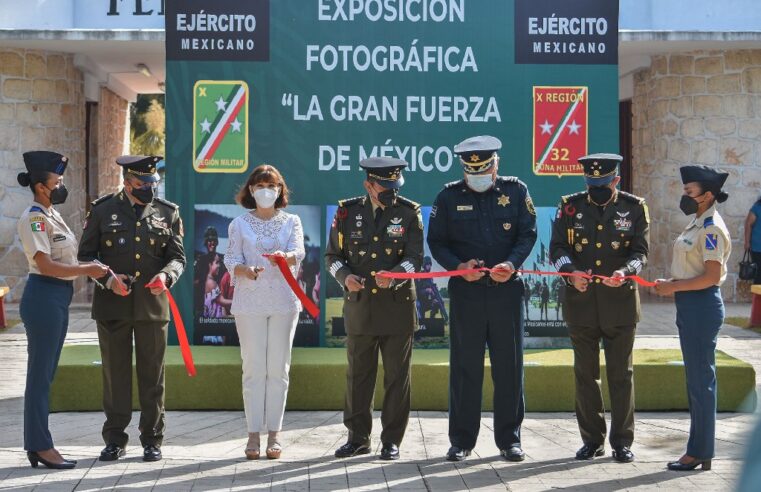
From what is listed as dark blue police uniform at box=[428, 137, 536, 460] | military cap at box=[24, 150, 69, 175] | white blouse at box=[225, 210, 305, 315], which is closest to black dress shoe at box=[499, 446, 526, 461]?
dark blue police uniform at box=[428, 137, 536, 460]

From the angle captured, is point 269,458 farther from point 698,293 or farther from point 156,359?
point 698,293

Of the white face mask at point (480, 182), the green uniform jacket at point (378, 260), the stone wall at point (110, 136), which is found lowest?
the green uniform jacket at point (378, 260)

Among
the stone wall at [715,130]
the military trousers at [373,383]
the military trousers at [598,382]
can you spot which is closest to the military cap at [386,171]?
the military trousers at [373,383]

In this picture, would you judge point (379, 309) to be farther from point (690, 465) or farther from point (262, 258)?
point (690, 465)

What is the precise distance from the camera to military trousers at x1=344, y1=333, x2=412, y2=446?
22.1 ft

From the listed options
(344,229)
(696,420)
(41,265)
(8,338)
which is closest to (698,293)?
(696,420)

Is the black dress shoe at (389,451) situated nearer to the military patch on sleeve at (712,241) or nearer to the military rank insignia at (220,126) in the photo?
the military patch on sleeve at (712,241)

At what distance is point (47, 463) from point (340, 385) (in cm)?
247

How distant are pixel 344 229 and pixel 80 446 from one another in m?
2.02

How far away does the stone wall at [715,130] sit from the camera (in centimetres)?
1519

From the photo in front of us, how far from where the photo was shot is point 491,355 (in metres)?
6.82

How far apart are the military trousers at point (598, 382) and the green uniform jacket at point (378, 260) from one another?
3.26 feet

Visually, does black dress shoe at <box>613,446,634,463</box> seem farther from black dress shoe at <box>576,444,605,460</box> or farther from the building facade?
the building facade

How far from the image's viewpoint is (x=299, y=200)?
909 centimetres
